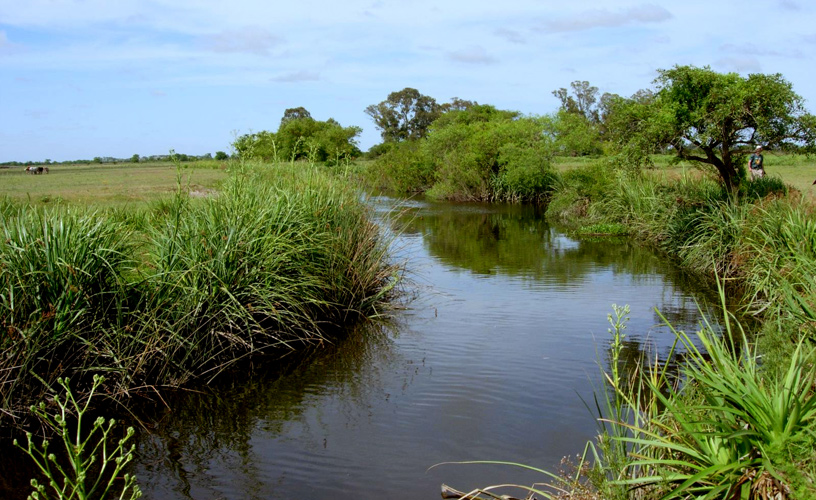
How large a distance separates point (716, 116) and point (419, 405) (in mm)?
10365

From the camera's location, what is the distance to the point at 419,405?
8.10 metres

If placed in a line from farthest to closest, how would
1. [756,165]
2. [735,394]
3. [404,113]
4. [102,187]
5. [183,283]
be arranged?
[404,113]
[102,187]
[756,165]
[183,283]
[735,394]

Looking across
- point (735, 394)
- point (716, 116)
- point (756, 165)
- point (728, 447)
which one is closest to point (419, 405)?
point (728, 447)

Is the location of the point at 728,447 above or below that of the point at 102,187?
below

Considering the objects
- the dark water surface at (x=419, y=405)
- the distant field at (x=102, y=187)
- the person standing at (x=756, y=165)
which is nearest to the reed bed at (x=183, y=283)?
the dark water surface at (x=419, y=405)

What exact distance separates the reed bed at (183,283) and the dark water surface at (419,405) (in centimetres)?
66

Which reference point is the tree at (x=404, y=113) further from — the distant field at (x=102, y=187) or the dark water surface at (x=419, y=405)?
the dark water surface at (x=419, y=405)

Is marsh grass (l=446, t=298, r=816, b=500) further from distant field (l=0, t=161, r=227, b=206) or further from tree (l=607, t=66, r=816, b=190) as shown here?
tree (l=607, t=66, r=816, b=190)

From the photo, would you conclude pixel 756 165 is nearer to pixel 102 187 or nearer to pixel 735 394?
pixel 735 394

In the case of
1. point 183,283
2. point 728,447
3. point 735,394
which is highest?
point 183,283

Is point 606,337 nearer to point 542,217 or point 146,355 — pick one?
point 146,355

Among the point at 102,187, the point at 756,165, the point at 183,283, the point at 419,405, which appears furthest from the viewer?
the point at 102,187

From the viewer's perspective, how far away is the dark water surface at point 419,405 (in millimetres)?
6434

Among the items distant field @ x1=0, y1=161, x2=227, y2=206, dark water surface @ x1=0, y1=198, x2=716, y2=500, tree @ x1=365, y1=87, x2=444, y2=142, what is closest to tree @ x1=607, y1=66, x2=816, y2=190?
dark water surface @ x1=0, y1=198, x2=716, y2=500
